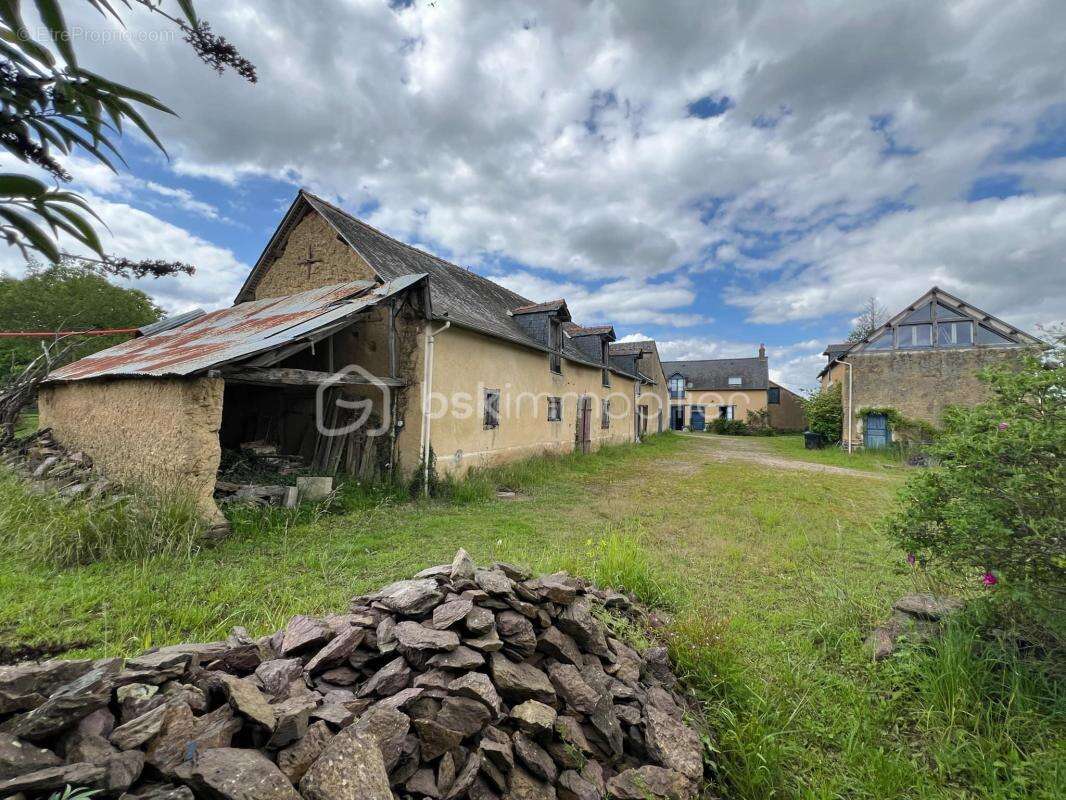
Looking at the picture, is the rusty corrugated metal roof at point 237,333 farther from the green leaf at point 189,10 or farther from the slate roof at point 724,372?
the slate roof at point 724,372

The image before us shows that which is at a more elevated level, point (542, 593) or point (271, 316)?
point (271, 316)

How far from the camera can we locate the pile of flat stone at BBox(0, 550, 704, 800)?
1.59m

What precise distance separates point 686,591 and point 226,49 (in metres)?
4.86

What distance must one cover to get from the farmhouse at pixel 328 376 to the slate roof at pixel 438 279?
6cm

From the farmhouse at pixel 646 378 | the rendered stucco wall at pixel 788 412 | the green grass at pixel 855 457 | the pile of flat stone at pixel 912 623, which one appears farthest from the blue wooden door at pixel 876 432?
the pile of flat stone at pixel 912 623

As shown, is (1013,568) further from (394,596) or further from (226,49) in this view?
(226,49)

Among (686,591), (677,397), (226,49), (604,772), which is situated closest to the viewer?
(226,49)

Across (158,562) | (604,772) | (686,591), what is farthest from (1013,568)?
(158,562)

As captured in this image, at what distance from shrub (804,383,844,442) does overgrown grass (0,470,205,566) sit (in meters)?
23.5

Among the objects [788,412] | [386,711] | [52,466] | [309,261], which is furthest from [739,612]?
[788,412]

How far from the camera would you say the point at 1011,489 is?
8.93 feet

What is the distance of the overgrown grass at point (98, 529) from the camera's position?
4324mm

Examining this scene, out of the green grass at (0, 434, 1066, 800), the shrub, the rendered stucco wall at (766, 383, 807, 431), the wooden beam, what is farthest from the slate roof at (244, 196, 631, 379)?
the rendered stucco wall at (766, 383, 807, 431)

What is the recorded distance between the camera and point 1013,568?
9.07ft
